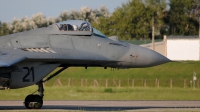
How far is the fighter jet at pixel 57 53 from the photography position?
21.9 metres

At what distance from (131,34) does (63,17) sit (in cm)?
1671

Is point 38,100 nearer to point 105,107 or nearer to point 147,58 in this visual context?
point 105,107

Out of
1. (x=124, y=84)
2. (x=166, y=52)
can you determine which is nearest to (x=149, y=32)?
(x=166, y=52)

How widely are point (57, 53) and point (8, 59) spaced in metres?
2.17

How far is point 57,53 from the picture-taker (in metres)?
22.4

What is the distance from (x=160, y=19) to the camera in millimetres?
96312

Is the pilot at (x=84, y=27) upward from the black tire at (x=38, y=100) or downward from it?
upward

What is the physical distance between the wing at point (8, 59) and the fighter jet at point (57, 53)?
10 mm

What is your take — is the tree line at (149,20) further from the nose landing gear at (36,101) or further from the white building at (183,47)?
the nose landing gear at (36,101)

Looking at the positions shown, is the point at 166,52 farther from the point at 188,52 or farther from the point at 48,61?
the point at 48,61

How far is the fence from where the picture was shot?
187 ft

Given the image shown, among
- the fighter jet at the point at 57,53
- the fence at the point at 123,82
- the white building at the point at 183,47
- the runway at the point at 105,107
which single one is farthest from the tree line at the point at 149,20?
the fighter jet at the point at 57,53

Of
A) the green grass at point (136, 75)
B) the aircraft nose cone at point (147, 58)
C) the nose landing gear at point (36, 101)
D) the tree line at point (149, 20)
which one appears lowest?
the green grass at point (136, 75)

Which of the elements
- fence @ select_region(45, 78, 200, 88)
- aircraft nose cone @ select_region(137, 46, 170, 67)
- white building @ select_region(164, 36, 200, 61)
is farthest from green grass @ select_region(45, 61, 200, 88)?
aircraft nose cone @ select_region(137, 46, 170, 67)
